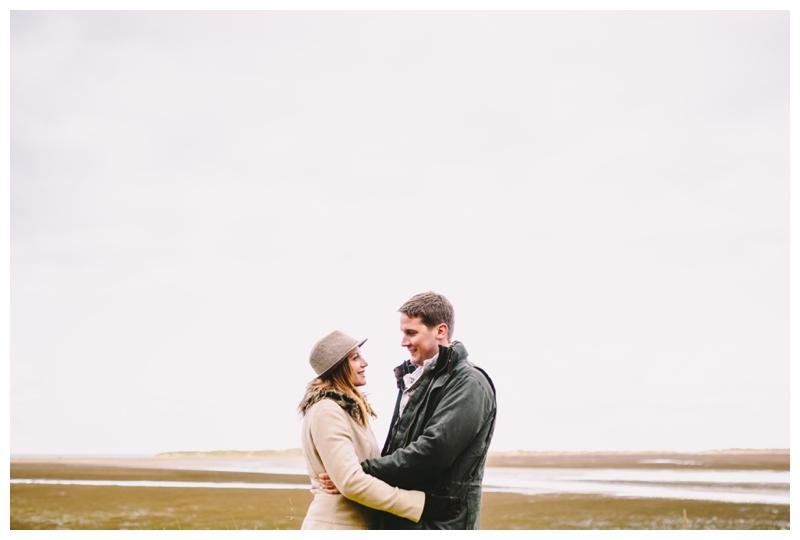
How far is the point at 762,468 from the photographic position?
4409cm

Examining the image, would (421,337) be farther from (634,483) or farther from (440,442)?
(634,483)

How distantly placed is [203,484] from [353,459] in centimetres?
3385

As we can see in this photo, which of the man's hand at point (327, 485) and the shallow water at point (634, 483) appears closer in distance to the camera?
the man's hand at point (327, 485)

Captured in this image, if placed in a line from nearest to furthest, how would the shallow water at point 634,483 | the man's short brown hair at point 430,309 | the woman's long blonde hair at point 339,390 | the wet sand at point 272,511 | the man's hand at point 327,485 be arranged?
1. the man's hand at point 327,485
2. the woman's long blonde hair at point 339,390
3. the man's short brown hair at point 430,309
4. the wet sand at point 272,511
5. the shallow water at point 634,483

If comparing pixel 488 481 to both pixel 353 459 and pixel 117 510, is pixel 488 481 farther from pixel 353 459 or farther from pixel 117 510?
pixel 353 459

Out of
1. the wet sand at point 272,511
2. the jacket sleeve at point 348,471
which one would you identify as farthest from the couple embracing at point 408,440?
the wet sand at point 272,511

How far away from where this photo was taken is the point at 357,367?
4570 mm

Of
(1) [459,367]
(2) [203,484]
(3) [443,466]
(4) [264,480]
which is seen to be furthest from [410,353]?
(4) [264,480]

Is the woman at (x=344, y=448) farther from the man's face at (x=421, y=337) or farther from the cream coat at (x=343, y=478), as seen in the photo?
the man's face at (x=421, y=337)

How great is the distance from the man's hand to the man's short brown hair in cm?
102

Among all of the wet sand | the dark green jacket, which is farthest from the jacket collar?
the wet sand

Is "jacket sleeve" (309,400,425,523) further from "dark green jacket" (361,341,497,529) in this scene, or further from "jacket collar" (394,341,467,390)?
"jacket collar" (394,341,467,390)

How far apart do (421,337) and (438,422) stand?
22.5 inches

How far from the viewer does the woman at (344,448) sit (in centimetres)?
427
